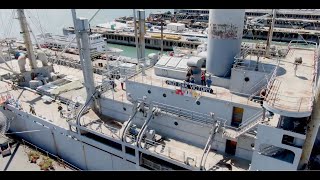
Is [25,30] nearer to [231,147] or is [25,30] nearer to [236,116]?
[236,116]

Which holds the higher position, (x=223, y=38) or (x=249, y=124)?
(x=223, y=38)

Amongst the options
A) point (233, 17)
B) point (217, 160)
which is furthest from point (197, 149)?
point (233, 17)

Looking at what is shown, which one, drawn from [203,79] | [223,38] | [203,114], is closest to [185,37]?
[223,38]

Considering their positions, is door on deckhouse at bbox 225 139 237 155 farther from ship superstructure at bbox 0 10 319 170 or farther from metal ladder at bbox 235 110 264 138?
metal ladder at bbox 235 110 264 138

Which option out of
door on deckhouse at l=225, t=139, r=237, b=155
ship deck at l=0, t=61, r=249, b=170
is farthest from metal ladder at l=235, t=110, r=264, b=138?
ship deck at l=0, t=61, r=249, b=170

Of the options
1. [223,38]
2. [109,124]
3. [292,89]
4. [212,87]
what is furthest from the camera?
[109,124]

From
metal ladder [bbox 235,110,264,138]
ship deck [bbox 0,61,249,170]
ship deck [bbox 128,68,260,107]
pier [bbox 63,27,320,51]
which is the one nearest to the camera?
metal ladder [bbox 235,110,264,138]
